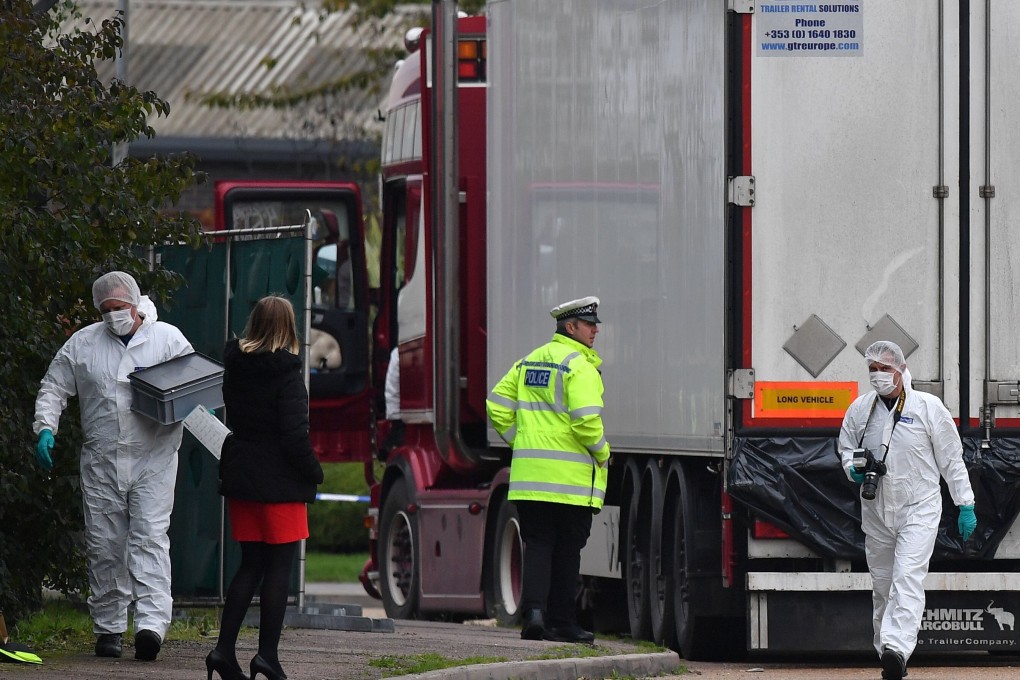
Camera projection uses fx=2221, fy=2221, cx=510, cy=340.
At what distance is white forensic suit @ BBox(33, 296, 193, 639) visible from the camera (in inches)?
390

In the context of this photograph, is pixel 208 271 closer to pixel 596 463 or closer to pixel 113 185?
pixel 113 185

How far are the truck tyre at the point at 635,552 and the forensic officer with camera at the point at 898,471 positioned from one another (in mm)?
1946

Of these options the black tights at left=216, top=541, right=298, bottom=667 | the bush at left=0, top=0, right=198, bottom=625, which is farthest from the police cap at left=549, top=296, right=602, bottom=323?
the black tights at left=216, top=541, right=298, bottom=667

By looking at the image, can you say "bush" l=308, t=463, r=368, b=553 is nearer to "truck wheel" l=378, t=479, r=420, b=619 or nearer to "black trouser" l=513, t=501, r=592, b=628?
"truck wheel" l=378, t=479, r=420, b=619

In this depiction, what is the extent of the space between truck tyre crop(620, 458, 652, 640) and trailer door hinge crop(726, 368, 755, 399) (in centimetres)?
157

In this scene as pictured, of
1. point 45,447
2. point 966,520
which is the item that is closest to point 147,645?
point 45,447

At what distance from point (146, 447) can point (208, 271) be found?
7.76 feet

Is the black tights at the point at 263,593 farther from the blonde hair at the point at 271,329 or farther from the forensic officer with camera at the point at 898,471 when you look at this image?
the forensic officer with camera at the point at 898,471

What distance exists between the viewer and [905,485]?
403 inches

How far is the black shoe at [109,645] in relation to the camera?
9836 mm

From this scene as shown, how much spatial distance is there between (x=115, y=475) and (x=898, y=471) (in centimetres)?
357

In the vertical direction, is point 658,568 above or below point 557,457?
below

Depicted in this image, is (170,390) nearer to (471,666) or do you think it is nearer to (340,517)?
(471,666)

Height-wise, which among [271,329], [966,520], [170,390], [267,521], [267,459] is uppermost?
[271,329]
